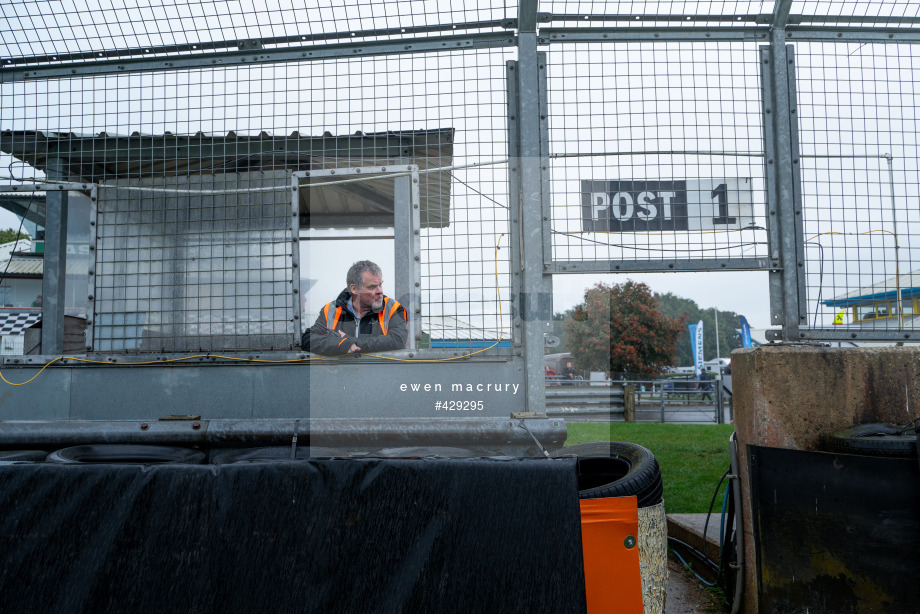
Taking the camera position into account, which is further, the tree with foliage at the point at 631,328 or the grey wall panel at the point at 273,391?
the tree with foliage at the point at 631,328

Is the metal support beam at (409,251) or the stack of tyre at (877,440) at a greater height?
the metal support beam at (409,251)

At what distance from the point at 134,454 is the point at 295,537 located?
1.64 m

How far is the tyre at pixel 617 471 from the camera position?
227 centimetres

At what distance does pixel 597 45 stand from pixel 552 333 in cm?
171

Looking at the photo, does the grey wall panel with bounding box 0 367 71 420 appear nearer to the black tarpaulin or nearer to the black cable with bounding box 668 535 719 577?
the black tarpaulin

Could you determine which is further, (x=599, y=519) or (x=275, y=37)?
(x=275, y=37)

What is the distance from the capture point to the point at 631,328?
3488 cm

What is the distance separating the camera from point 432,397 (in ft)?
11.4

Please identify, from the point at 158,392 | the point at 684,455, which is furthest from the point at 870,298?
the point at 684,455

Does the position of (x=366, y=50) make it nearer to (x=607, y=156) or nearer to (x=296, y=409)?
(x=607, y=156)

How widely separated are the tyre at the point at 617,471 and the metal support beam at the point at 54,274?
3350 millimetres

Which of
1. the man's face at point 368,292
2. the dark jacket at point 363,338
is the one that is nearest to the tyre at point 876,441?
the dark jacket at point 363,338

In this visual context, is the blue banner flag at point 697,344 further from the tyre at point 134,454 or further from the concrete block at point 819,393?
the tyre at point 134,454

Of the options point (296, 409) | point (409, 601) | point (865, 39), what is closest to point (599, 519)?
point (409, 601)
